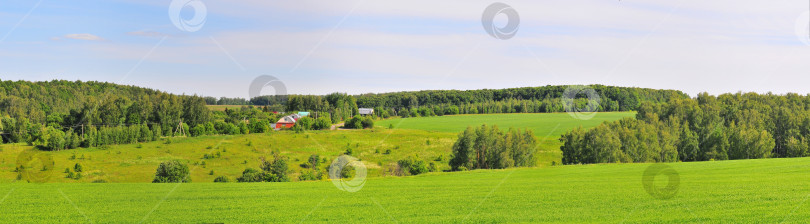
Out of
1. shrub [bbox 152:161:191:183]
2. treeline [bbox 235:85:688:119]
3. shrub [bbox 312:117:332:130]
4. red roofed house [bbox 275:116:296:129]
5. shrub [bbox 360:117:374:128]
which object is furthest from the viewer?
treeline [bbox 235:85:688:119]

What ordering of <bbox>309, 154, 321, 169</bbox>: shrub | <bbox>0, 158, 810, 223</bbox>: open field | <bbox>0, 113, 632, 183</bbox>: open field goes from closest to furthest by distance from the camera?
<bbox>0, 158, 810, 223</bbox>: open field
<bbox>0, 113, 632, 183</bbox>: open field
<bbox>309, 154, 321, 169</bbox>: shrub

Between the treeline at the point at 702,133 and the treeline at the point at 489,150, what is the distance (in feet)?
17.3

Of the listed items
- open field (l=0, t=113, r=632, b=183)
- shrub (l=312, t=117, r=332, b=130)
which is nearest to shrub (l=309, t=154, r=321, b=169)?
open field (l=0, t=113, r=632, b=183)

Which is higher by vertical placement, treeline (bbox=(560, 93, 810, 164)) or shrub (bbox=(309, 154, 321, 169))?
treeline (bbox=(560, 93, 810, 164))

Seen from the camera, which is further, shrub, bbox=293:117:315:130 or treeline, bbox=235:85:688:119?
treeline, bbox=235:85:688:119

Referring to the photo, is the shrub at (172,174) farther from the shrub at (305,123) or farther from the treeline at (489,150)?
the shrub at (305,123)

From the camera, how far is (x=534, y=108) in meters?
148

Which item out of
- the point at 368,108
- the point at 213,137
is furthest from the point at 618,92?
the point at 213,137

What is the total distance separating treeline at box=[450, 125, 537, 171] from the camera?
61812mm

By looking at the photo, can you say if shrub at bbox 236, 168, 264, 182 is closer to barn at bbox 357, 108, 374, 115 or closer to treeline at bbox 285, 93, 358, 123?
treeline at bbox 285, 93, 358, 123

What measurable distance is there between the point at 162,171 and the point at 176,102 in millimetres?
55616

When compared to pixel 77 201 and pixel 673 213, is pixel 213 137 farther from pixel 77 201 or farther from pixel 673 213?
pixel 673 213

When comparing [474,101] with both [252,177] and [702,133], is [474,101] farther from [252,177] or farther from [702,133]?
[252,177]

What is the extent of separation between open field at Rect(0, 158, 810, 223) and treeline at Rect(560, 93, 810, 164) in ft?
113
